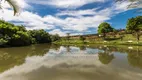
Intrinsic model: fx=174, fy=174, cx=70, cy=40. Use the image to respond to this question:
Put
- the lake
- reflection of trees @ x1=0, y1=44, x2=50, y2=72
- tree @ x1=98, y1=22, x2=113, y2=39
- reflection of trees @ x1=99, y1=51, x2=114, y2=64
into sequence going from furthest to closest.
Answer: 1. tree @ x1=98, y1=22, x2=113, y2=39
2. reflection of trees @ x1=99, y1=51, x2=114, y2=64
3. reflection of trees @ x1=0, y1=44, x2=50, y2=72
4. the lake

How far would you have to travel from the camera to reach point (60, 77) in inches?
439

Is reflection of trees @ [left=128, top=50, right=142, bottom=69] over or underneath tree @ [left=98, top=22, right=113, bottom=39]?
underneath

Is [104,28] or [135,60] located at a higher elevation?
[104,28]

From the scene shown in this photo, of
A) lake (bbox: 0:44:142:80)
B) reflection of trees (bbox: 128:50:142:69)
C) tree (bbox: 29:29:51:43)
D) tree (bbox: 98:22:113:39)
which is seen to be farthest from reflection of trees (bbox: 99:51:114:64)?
tree (bbox: 29:29:51:43)

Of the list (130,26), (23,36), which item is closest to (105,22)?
(130,26)

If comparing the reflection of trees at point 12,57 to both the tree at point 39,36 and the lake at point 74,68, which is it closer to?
the lake at point 74,68

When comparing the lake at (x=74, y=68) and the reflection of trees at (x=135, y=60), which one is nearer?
the lake at (x=74, y=68)

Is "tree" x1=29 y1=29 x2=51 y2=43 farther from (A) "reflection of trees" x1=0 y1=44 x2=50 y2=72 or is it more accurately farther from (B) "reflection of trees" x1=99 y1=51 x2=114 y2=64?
(B) "reflection of trees" x1=99 y1=51 x2=114 y2=64

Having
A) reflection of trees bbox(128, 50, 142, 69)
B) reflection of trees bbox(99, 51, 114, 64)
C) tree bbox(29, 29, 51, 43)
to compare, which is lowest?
reflection of trees bbox(99, 51, 114, 64)

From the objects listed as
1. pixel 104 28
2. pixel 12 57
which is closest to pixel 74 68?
pixel 12 57

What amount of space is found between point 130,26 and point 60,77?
47215 millimetres

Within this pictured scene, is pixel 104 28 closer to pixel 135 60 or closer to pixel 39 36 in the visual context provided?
pixel 39 36

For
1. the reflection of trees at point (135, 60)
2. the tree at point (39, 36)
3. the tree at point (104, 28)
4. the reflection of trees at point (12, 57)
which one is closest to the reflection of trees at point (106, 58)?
the reflection of trees at point (135, 60)

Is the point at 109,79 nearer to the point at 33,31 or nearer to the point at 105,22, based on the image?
the point at 105,22
